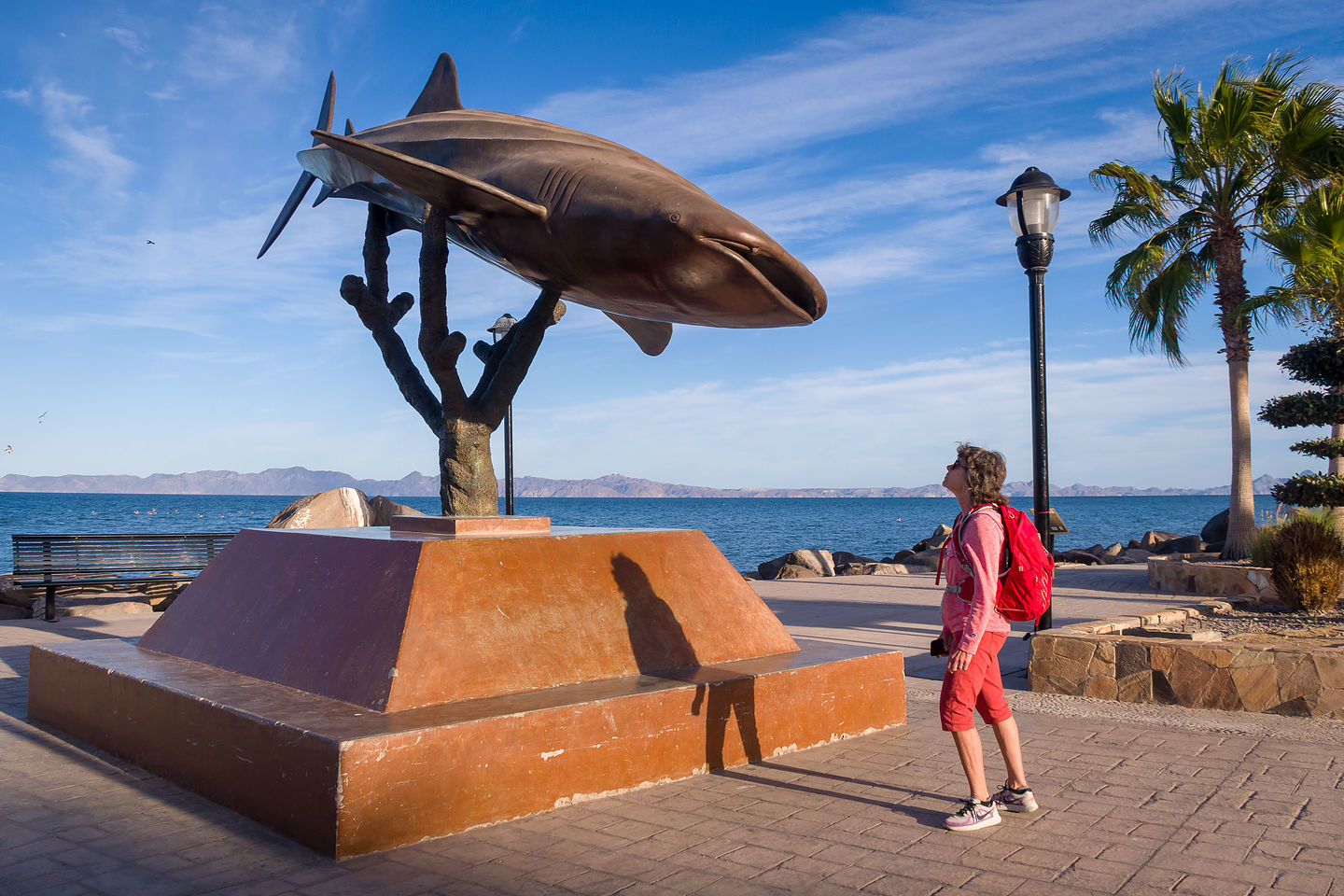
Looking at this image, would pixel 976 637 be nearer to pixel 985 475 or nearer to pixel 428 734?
pixel 985 475

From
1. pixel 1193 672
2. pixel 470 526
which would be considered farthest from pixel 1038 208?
pixel 470 526

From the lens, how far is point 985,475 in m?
4.07

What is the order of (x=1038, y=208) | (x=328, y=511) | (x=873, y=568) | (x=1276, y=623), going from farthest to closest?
1. (x=873, y=568)
2. (x=328, y=511)
3. (x=1276, y=623)
4. (x=1038, y=208)

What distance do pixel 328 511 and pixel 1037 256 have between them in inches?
468

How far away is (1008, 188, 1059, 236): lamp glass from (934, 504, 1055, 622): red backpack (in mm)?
5092

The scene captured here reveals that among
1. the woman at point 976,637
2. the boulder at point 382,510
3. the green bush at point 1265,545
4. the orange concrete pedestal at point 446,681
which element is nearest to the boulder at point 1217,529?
the green bush at point 1265,545

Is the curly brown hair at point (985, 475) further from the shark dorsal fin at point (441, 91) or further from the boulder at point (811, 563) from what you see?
the boulder at point (811, 563)

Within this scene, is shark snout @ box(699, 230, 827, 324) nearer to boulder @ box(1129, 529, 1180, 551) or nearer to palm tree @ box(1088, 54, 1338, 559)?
palm tree @ box(1088, 54, 1338, 559)

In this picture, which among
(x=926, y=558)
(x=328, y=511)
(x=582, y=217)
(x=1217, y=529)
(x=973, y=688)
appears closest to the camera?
(x=973, y=688)

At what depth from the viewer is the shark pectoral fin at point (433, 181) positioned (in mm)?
5074

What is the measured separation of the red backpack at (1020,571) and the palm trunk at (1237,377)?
46.1 feet

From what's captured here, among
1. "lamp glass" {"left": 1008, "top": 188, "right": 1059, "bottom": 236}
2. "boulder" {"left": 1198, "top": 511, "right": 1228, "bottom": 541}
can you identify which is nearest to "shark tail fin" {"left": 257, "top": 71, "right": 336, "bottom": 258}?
"lamp glass" {"left": 1008, "top": 188, "right": 1059, "bottom": 236}

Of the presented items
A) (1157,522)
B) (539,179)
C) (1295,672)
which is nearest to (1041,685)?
(1295,672)

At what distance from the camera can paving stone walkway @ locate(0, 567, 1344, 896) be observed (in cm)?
333
